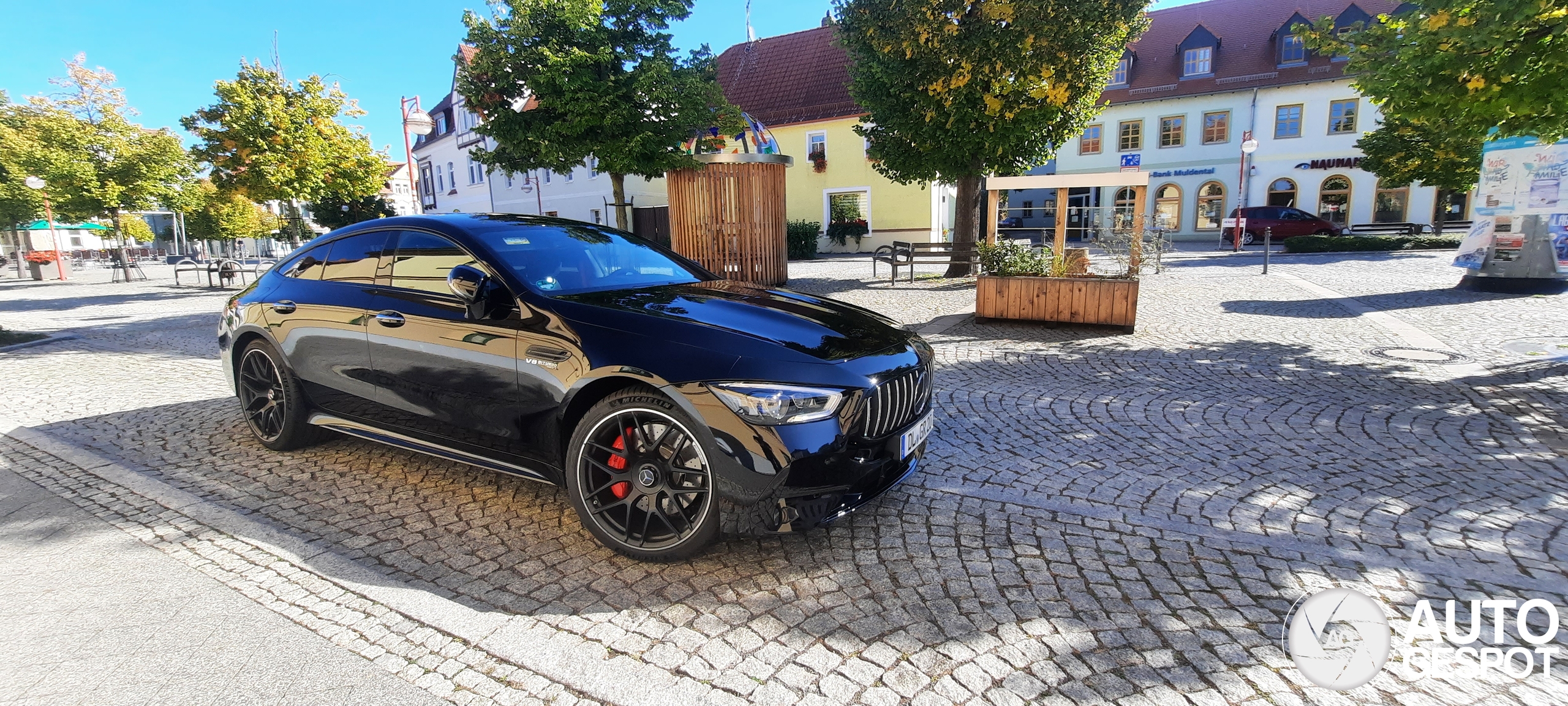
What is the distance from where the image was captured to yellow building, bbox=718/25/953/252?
28062mm

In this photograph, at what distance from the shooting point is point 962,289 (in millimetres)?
14234

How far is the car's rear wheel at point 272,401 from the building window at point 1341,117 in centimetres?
3952

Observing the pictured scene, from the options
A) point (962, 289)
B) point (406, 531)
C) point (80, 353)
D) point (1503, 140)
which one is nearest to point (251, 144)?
point (80, 353)

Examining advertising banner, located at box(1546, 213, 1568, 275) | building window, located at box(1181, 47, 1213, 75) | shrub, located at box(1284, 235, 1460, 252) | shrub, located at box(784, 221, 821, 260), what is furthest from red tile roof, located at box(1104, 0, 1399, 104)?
advertising banner, located at box(1546, 213, 1568, 275)

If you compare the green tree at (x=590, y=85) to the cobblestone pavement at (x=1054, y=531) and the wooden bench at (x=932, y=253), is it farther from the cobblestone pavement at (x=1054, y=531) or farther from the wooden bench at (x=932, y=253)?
the cobblestone pavement at (x=1054, y=531)

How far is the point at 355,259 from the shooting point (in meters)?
4.46

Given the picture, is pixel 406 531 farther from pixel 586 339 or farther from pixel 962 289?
pixel 962 289

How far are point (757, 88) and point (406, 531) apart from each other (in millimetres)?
30082

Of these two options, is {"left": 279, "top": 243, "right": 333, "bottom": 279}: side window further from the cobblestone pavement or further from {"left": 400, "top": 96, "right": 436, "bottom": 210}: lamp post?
{"left": 400, "top": 96, "right": 436, "bottom": 210}: lamp post

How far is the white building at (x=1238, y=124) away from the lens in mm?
31828

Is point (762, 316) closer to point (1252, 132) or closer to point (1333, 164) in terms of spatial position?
point (1252, 132)

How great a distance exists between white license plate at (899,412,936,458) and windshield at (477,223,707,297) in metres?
1.68

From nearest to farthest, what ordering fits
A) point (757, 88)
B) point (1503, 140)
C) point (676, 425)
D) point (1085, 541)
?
point (676, 425), point (1085, 541), point (1503, 140), point (757, 88)

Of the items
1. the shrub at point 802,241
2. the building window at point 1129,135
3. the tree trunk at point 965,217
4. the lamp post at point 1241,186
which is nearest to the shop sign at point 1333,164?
the lamp post at point 1241,186
